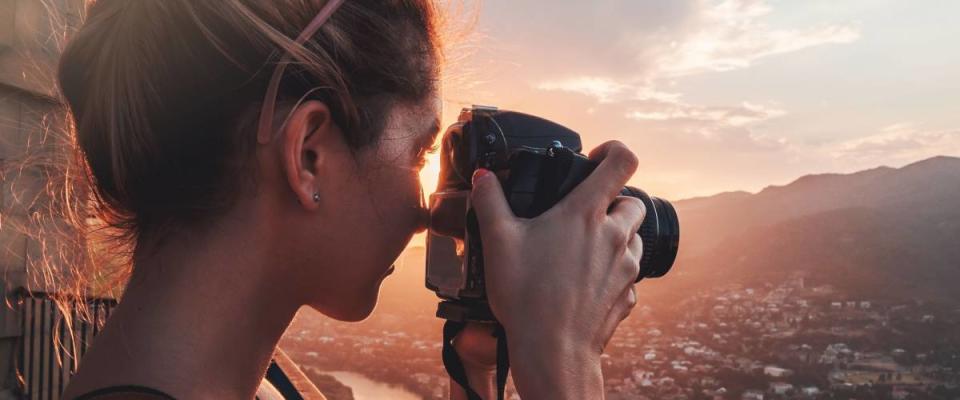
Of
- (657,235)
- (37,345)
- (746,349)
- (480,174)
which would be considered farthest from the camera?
(746,349)

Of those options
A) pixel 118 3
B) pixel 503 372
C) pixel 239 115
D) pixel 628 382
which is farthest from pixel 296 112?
pixel 628 382

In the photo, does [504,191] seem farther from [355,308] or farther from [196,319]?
[196,319]

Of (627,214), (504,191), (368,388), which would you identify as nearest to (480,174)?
(504,191)

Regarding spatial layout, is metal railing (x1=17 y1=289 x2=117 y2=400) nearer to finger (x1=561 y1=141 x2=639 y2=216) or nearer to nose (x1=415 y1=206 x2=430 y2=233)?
nose (x1=415 y1=206 x2=430 y2=233)

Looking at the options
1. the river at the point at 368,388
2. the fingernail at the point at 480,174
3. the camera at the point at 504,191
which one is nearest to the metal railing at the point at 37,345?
the river at the point at 368,388

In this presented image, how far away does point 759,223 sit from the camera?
972 centimetres

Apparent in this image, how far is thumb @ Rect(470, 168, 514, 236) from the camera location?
60 centimetres

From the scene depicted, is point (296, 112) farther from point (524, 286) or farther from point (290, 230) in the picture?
point (524, 286)

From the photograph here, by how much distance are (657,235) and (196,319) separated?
484 mm

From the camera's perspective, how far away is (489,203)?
0.62 meters

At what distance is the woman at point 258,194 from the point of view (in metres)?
0.52

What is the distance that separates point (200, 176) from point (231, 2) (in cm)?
13

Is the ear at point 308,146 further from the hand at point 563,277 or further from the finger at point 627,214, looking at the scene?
the finger at point 627,214

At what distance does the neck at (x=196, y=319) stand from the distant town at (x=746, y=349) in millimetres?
2284
